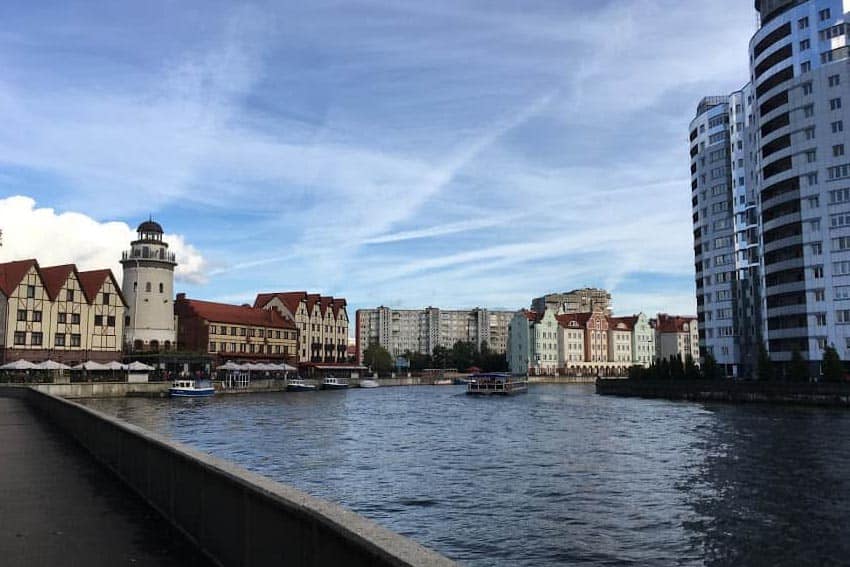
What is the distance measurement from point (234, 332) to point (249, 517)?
414 feet

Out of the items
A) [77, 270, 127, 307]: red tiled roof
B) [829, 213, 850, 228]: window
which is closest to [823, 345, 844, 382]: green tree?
[829, 213, 850, 228]: window

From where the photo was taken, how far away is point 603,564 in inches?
682

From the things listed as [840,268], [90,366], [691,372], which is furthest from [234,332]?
[840,268]

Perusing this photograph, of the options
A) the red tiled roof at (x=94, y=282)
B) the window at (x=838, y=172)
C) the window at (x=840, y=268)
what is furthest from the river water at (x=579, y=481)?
the red tiled roof at (x=94, y=282)

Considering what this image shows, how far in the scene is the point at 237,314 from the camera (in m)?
135

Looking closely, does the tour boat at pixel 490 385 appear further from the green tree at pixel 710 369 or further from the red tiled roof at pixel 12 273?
the red tiled roof at pixel 12 273

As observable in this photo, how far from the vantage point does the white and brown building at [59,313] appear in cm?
9219

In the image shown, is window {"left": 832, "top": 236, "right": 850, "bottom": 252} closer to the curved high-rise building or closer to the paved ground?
the curved high-rise building

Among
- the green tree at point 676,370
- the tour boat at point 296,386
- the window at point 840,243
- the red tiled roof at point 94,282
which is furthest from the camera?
the tour boat at point 296,386

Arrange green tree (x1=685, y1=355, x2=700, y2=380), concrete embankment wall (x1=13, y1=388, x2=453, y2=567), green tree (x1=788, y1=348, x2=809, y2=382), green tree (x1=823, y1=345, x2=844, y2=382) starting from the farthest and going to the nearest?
1. green tree (x1=685, y1=355, x2=700, y2=380)
2. green tree (x1=788, y1=348, x2=809, y2=382)
3. green tree (x1=823, y1=345, x2=844, y2=382)
4. concrete embankment wall (x1=13, y1=388, x2=453, y2=567)

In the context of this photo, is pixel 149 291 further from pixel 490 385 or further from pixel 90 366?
pixel 490 385

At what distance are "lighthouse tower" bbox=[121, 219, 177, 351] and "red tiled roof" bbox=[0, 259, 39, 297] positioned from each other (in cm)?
1811

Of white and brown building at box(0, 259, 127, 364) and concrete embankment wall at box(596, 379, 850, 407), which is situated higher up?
white and brown building at box(0, 259, 127, 364)

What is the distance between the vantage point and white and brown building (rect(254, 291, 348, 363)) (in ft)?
496
